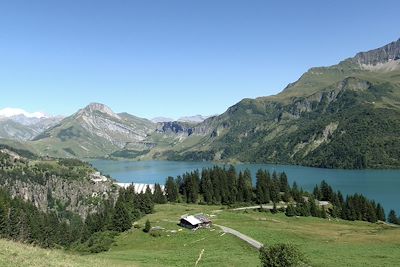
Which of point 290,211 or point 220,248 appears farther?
point 290,211

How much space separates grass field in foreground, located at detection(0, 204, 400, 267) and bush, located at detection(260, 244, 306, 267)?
50.2 ft

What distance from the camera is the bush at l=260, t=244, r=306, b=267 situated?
4438 cm

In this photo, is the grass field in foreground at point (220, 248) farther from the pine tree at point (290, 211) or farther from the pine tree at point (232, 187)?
the pine tree at point (232, 187)

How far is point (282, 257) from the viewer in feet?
147

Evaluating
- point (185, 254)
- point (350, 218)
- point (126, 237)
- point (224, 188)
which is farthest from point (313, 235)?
point (224, 188)

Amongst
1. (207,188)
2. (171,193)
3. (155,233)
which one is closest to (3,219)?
(155,233)

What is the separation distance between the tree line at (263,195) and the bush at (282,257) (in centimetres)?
11297

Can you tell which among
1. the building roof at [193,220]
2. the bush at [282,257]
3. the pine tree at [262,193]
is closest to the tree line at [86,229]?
the building roof at [193,220]

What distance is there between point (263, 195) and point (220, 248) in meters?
96.5

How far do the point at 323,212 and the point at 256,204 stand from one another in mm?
30424

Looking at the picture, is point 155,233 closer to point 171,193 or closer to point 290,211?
point 290,211

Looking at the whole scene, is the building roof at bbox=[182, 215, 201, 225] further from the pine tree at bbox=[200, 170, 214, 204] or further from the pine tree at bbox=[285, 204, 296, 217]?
the pine tree at bbox=[200, 170, 214, 204]

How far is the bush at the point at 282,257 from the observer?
1747 inches

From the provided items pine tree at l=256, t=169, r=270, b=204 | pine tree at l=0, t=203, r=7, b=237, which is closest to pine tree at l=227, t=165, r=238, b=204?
pine tree at l=256, t=169, r=270, b=204
